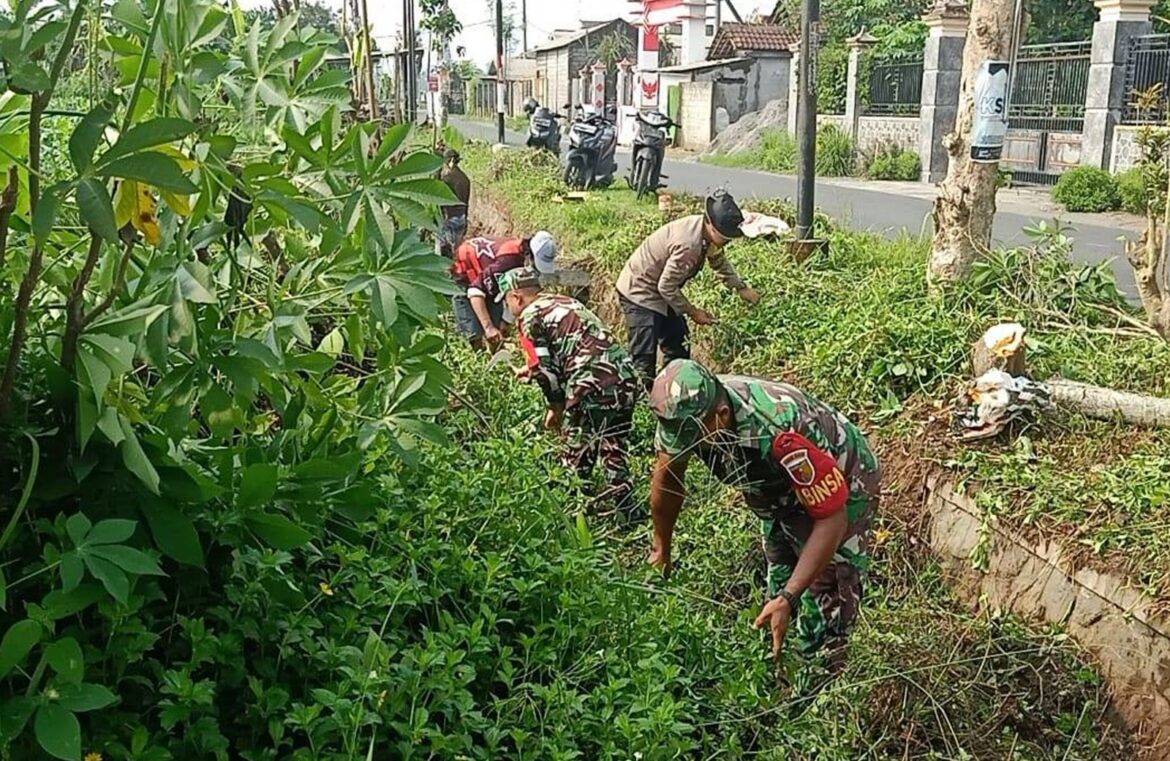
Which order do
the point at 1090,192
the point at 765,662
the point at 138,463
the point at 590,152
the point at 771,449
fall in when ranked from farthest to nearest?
the point at 590,152, the point at 1090,192, the point at 771,449, the point at 765,662, the point at 138,463

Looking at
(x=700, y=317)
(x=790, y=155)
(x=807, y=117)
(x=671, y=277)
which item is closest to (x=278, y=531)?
(x=671, y=277)

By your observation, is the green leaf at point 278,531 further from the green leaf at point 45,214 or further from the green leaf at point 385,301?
the green leaf at point 45,214

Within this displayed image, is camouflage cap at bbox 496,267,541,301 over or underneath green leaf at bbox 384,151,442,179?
underneath

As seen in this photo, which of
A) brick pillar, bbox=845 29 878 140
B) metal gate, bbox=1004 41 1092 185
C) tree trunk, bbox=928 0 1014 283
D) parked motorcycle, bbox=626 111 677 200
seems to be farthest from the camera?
brick pillar, bbox=845 29 878 140

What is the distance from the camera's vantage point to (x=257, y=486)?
1.77 metres

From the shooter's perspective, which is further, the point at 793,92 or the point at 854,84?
the point at 793,92

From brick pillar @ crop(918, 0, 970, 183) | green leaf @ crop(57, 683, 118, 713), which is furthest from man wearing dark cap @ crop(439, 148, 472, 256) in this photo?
brick pillar @ crop(918, 0, 970, 183)

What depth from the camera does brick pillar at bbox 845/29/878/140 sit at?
895 inches

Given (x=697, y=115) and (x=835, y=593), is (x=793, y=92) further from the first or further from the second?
(x=835, y=593)

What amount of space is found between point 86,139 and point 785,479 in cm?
266

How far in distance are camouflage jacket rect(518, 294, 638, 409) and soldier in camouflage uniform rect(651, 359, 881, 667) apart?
1432mm

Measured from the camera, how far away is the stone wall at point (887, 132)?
20.8m

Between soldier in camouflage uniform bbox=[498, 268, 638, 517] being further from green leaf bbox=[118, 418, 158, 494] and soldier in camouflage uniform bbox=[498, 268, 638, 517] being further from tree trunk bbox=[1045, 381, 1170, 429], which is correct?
green leaf bbox=[118, 418, 158, 494]

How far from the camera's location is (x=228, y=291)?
190 cm
